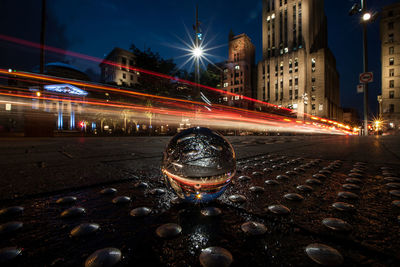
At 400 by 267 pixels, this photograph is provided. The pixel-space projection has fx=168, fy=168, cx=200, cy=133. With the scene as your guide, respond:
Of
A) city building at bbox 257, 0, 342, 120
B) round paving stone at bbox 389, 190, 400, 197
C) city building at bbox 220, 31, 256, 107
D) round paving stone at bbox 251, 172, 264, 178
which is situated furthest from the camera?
city building at bbox 220, 31, 256, 107

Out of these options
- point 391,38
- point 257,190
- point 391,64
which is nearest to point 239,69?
point 391,38

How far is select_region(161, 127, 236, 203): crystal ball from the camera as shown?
87cm

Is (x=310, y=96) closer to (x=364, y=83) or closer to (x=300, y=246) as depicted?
(x=364, y=83)

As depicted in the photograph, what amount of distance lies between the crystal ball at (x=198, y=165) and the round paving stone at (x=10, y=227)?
643 millimetres

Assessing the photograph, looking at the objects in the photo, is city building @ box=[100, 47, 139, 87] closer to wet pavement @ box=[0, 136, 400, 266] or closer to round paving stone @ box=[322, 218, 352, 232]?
wet pavement @ box=[0, 136, 400, 266]

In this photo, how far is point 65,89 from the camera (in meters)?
20.1

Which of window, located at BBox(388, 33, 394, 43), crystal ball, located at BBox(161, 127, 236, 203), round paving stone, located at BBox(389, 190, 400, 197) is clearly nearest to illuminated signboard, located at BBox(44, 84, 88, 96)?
crystal ball, located at BBox(161, 127, 236, 203)

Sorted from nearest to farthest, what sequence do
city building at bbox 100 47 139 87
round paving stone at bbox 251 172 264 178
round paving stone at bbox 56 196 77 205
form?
round paving stone at bbox 56 196 77 205, round paving stone at bbox 251 172 264 178, city building at bbox 100 47 139 87

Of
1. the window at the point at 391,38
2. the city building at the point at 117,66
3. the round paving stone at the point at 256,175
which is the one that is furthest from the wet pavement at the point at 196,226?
the window at the point at 391,38

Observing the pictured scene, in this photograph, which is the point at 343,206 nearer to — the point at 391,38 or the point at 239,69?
the point at 239,69

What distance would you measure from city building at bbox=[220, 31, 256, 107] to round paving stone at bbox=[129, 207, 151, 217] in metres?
64.8

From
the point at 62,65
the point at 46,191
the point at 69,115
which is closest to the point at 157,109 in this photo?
the point at 69,115

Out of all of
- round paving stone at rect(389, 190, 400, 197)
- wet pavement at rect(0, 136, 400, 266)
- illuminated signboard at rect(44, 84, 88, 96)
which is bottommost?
wet pavement at rect(0, 136, 400, 266)

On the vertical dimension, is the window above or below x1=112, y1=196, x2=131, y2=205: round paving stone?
above
